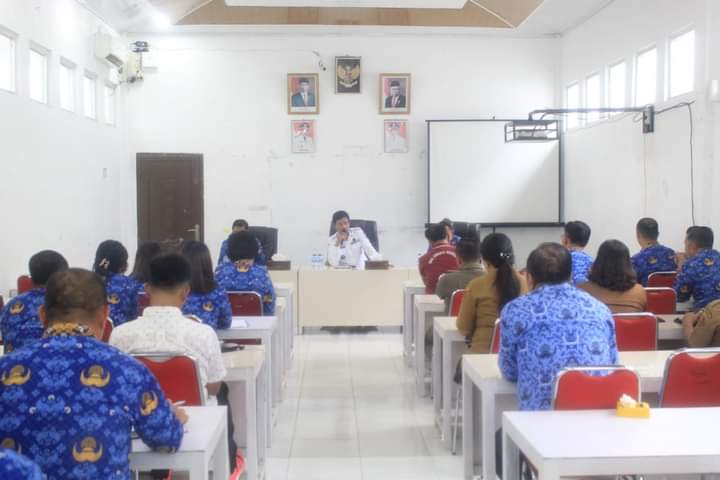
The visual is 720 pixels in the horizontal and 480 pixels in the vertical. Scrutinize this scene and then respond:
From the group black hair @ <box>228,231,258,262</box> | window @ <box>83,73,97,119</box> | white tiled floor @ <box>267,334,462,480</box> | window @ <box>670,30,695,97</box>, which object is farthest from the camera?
window @ <box>83,73,97,119</box>

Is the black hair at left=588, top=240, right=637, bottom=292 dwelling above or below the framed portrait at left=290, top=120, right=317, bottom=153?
below

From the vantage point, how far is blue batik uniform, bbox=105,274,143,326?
4129 mm

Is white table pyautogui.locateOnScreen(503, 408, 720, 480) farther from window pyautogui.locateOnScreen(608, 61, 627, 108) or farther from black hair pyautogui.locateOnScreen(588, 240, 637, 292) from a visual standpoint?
window pyautogui.locateOnScreen(608, 61, 627, 108)

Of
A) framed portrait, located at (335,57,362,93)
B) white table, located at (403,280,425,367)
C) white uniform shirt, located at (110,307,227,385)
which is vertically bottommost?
white table, located at (403,280,425,367)

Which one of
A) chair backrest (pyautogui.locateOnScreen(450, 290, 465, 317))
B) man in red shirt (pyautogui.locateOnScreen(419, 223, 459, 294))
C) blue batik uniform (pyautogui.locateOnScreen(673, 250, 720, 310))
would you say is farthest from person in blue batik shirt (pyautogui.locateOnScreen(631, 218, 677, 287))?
chair backrest (pyautogui.locateOnScreen(450, 290, 465, 317))

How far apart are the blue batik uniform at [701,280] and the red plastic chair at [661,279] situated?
0.59m

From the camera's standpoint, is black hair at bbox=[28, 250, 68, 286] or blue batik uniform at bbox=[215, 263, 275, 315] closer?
black hair at bbox=[28, 250, 68, 286]

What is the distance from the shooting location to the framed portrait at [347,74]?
10.5 metres

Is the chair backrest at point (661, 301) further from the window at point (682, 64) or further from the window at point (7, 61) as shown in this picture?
the window at point (7, 61)

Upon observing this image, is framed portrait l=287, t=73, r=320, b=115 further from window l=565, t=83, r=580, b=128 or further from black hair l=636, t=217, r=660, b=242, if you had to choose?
Answer: black hair l=636, t=217, r=660, b=242

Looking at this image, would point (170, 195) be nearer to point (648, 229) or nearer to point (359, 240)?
point (359, 240)

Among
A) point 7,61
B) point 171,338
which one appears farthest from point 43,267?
point 7,61

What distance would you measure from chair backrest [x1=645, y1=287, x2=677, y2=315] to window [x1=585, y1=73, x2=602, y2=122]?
5.20 metres

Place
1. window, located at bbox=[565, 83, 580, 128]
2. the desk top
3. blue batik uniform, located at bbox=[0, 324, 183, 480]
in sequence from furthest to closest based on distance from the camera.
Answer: window, located at bbox=[565, 83, 580, 128]
the desk top
blue batik uniform, located at bbox=[0, 324, 183, 480]
